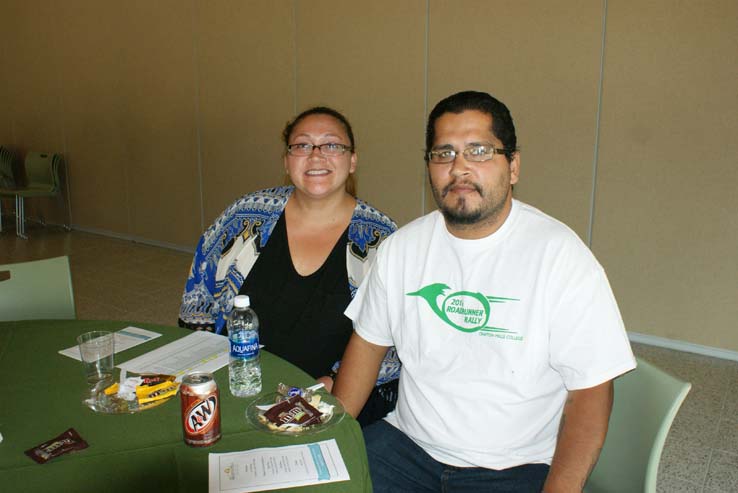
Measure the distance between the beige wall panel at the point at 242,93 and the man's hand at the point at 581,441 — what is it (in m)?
4.78

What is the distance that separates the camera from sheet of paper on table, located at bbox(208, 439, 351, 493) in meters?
1.10

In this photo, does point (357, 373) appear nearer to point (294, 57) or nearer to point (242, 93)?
point (294, 57)

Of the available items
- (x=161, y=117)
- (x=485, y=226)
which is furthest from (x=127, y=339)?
(x=161, y=117)

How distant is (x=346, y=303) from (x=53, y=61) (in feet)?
25.4

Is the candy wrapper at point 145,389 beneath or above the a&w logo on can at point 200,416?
beneath

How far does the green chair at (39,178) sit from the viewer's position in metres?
7.62

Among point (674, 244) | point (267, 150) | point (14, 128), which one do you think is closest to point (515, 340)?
point (674, 244)

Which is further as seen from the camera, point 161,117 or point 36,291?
point 161,117

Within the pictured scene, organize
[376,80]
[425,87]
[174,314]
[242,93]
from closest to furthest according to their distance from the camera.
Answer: [174,314], [425,87], [376,80], [242,93]

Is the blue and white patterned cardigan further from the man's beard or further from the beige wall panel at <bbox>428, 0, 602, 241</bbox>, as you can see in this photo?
the beige wall panel at <bbox>428, 0, 602, 241</bbox>

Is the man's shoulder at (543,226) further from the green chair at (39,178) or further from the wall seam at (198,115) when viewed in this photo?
the green chair at (39,178)

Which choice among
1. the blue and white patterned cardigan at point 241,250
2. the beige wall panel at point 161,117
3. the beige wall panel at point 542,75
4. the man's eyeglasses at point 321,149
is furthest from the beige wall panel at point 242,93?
the man's eyeglasses at point 321,149

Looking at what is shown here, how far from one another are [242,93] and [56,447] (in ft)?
17.5

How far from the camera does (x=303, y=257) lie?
2225mm
